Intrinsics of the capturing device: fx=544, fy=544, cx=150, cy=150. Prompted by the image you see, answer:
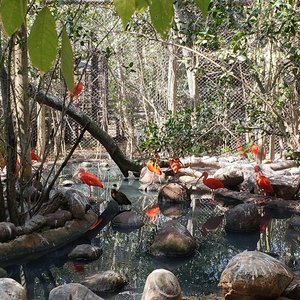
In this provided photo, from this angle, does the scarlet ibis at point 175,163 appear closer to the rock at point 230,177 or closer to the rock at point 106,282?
the rock at point 230,177

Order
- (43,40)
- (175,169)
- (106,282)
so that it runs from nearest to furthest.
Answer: (43,40) < (106,282) < (175,169)

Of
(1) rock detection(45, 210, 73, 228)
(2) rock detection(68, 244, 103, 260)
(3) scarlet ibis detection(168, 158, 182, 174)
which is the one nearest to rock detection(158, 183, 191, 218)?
(3) scarlet ibis detection(168, 158, 182, 174)

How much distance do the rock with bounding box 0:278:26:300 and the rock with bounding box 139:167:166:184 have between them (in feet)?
15.2

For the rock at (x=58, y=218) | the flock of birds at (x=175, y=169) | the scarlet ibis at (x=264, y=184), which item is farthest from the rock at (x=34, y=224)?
the scarlet ibis at (x=264, y=184)

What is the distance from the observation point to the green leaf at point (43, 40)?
415mm

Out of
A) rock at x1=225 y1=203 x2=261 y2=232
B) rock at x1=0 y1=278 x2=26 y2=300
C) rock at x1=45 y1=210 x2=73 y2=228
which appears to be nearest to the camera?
rock at x1=0 y1=278 x2=26 y2=300

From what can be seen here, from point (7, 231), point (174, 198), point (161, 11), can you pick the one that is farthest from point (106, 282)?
point (161, 11)

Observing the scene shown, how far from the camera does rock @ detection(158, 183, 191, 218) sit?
6.27 meters

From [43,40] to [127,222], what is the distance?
5035 mm

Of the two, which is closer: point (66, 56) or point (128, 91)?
point (66, 56)

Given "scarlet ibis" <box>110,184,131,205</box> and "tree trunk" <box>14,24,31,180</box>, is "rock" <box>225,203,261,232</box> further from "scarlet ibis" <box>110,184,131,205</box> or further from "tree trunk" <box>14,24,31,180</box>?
"tree trunk" <box>14,24,31,180</box>

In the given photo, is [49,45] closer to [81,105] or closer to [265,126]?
[265,126]

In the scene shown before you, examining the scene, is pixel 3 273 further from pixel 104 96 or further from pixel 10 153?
pixel 104 96

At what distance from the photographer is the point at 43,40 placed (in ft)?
1.39
